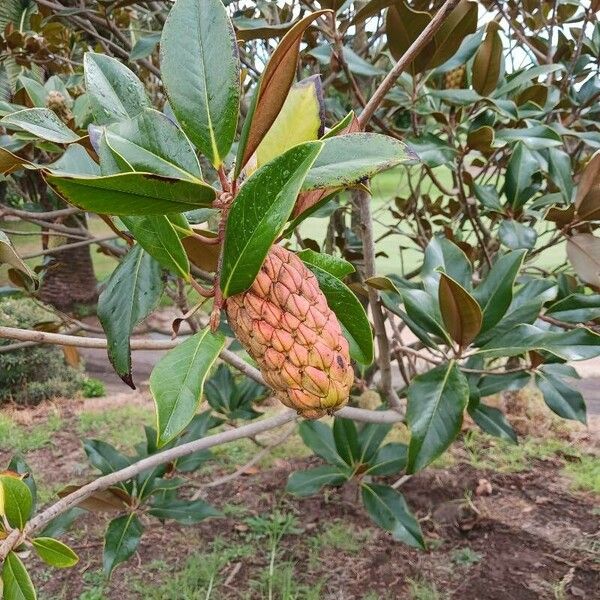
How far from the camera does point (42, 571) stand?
6.28 ft

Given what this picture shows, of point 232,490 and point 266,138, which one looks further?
point 232,490

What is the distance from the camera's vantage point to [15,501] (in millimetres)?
764

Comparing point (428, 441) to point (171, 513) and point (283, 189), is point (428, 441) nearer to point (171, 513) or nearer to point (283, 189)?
point (283, 189)

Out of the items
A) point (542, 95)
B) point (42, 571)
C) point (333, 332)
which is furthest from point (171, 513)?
point (542, 95)

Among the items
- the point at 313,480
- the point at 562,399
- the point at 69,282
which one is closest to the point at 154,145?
the point at 562,399

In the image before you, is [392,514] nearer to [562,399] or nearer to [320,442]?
[320,442]

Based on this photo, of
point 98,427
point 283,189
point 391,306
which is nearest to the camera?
point 283,189

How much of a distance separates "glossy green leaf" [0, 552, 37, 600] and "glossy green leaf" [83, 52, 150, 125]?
523 millimetres

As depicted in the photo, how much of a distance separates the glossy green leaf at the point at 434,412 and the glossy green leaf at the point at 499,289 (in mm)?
102

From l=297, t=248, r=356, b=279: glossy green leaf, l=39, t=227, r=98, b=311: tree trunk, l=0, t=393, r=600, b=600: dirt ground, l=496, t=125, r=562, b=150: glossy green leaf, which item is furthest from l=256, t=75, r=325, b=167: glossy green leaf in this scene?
l=39, t=227, r=98, b=311: tree trunk

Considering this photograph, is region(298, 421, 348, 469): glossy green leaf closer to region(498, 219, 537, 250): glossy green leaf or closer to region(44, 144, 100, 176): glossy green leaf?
region(498, 219, 537, 250): glossy green leaf

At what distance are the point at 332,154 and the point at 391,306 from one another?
1.81 ft

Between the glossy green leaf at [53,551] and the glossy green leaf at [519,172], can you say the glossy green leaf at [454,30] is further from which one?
the glossy green leaf at [53,551]

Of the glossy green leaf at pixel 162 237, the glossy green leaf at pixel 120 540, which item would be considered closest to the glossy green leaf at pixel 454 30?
the glossy green leaf at pixel 162 237
